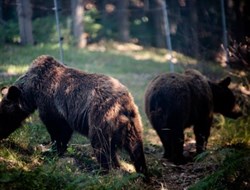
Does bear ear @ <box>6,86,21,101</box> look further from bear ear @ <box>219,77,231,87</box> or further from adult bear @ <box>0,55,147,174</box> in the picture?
bear ear @ <box>219,77,231,87</box>

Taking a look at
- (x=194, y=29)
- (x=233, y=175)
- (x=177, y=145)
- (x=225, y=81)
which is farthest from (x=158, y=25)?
(x=233, y=175)

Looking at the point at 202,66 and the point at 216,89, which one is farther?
the point at 202,66

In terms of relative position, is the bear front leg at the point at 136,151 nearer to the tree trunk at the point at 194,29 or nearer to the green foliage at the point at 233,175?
the green foliage at the point at 233,175

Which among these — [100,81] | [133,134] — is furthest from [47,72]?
[133,134]

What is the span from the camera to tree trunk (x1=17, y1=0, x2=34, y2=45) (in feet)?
45.6

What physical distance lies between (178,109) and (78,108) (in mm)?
2184

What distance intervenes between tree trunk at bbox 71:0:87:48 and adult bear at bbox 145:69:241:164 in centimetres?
1171

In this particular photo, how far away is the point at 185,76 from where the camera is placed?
9.26 m

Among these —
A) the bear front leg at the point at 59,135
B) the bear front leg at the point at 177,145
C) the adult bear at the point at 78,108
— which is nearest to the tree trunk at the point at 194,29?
the bear front leg at the point at 177,145

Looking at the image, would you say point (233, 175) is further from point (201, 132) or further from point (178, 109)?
point (201, 132)

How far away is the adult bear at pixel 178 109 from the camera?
28.1 feet

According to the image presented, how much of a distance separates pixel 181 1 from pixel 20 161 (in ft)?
49.9

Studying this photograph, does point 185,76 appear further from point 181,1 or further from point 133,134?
point 181,1

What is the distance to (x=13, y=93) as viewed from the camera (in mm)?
7812
